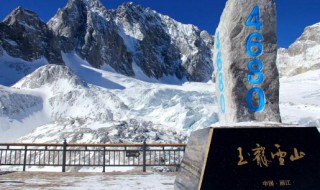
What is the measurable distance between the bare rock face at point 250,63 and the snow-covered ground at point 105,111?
1846 cm

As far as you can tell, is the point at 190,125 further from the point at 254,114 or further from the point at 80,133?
the point at 254,114

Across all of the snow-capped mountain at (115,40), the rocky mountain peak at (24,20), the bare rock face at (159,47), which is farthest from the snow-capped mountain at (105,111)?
the bare rock face at (159,47)

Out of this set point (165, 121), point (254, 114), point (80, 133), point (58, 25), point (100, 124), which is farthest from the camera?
point (58, 25)

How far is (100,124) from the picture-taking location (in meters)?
29.6

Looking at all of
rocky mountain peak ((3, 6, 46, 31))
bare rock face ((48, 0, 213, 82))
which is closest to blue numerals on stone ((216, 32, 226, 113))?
rocky mountain peak ((3, 6, 46, 31))

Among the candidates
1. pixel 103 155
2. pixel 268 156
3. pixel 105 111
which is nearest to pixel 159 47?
pixel 105 111

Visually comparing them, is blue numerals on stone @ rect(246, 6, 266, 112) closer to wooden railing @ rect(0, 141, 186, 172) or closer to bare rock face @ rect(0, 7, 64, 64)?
wooden railing @ rect(0, 141, 186, 172)

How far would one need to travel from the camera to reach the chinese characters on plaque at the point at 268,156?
414cm

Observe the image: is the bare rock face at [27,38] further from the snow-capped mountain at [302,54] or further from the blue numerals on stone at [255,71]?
the snow-capped mountain at [302,54]

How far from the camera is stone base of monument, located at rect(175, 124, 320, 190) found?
4.07m

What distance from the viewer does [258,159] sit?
4.16 m

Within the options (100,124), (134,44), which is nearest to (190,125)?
(100,124)

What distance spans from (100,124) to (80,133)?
2729 mm

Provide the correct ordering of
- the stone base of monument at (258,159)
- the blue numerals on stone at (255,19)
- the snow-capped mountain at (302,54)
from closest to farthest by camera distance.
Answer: the stone base of monument at (258,159)
the blue numerals on stone at (255,19)
the snow-capped mountain at (302,54)
